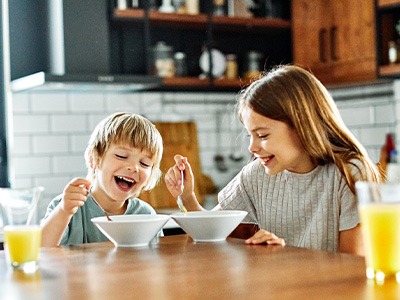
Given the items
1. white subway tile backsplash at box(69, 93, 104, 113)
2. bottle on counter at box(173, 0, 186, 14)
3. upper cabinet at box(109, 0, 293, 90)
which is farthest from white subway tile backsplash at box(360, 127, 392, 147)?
white subway tile backsplash at box(69, 93, 104, 113)

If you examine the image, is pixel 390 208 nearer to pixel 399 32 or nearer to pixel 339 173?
pixel 339 173

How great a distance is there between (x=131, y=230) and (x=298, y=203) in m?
0.66

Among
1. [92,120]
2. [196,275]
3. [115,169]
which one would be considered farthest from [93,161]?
[92,120]

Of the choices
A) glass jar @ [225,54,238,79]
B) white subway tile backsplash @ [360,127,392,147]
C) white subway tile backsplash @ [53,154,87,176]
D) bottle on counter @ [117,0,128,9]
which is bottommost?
white subway tile backsplash @ [53,154,87,176]

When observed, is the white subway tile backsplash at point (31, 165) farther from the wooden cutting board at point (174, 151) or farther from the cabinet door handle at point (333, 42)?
the cabinet door handle at point (333, 42)

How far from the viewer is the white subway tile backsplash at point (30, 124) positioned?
417 cm

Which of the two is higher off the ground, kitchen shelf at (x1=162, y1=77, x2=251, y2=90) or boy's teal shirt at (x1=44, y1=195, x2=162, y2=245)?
kitchen shelf at (x1=162, y1=77, x2=251, y2=90)

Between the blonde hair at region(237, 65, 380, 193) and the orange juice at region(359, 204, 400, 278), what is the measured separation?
2.91 feet

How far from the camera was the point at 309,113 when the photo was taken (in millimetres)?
2363

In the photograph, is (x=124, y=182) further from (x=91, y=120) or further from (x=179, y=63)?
(x=179, y=63)

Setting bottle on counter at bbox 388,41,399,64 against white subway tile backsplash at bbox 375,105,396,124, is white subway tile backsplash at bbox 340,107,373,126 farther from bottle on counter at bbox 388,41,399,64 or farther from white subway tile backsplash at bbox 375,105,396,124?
bottle on counter at bbox 388,41,399,64

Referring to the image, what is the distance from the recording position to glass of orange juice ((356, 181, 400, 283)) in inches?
55.6

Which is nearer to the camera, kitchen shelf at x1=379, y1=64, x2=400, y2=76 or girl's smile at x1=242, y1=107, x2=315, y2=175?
girl's smile at x1=242, y1=107, x2=315, y2=175

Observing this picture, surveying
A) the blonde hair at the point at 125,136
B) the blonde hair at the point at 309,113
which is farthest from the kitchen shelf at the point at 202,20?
the blonde hair at the point at 309,113
